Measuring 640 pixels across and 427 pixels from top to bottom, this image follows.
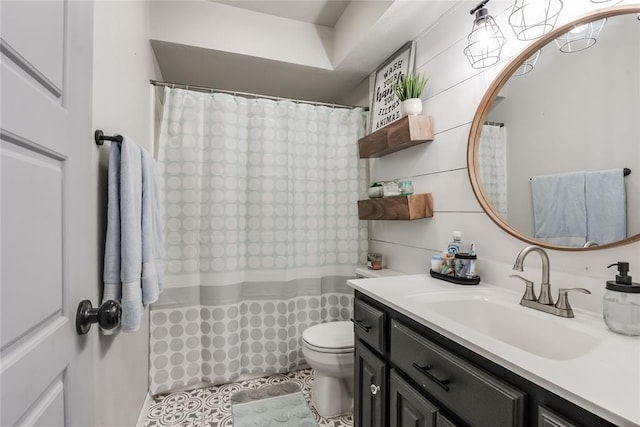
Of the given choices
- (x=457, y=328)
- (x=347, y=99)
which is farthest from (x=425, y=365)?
(x=347, y=99)

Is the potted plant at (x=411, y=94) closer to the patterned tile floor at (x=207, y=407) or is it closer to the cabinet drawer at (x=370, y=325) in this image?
the cabinet drawer at (x=370, y=325)

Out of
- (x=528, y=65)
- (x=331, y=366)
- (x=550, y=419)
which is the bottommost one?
(x=331, y=366)

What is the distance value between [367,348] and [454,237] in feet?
2.22

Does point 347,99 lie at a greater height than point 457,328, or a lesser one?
greater

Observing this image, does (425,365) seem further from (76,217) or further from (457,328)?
(76,217)

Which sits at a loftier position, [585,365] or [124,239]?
[124,239]

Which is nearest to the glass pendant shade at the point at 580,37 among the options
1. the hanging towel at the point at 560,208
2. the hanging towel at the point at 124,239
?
Answer: the hanging towel at the point at 560,208

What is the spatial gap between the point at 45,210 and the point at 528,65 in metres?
1.58

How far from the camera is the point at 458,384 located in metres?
0.78

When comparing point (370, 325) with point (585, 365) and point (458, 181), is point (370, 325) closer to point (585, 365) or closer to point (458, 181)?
point (585, 365)

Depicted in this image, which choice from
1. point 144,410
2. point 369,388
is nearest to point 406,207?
point 369,388

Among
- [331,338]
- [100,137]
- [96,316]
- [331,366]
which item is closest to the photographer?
[96,316]

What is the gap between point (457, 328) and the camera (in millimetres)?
813

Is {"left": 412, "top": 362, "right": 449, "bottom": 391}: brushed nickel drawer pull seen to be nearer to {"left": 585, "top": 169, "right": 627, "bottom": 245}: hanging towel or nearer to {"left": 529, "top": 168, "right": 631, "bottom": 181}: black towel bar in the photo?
{"left": 585, "top": 169, "right": 627, "bottom": 245}: hanging towel
